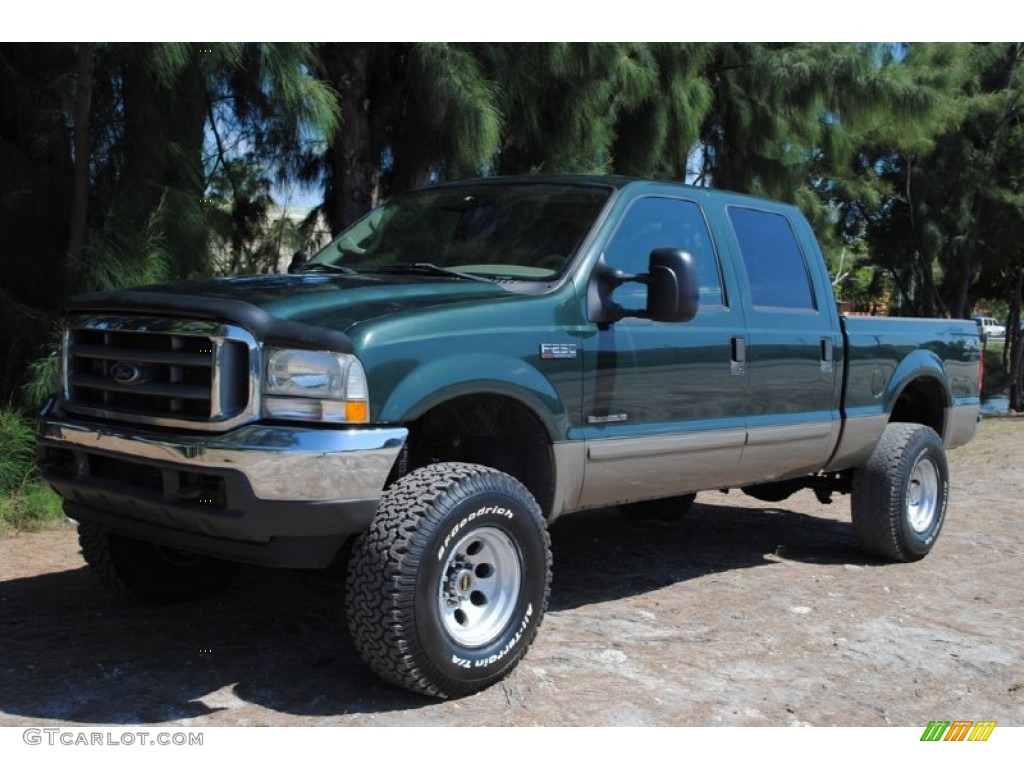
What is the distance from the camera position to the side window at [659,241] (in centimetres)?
507

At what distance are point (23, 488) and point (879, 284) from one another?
96.7 feet

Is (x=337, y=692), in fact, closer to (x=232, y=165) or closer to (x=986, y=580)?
(x=986, y=580)

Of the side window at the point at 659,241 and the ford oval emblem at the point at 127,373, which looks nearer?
the ford oval emblem at the point at 127,373

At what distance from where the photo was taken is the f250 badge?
14.9 feet

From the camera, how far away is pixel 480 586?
14.3 feet

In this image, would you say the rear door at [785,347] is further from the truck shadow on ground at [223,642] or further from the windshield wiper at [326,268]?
the windshield wiper at [326,268]

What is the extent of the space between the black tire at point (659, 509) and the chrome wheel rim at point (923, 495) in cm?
143

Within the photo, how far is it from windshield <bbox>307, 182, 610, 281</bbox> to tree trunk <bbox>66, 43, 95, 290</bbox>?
8.14ft

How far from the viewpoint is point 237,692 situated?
4.21m

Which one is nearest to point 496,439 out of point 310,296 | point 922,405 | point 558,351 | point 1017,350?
point 558,351

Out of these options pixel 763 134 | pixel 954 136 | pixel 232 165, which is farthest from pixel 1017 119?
pixel 232 165

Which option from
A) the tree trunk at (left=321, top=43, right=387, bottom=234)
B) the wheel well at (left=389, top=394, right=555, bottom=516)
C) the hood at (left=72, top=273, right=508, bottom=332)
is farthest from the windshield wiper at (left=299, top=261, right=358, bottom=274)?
the tree trunk at (left=321, top=43, right=387, bottom=234)

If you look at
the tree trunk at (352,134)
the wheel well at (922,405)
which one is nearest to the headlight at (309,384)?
the wheel well at (922,405)

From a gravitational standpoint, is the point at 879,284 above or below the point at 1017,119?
below
